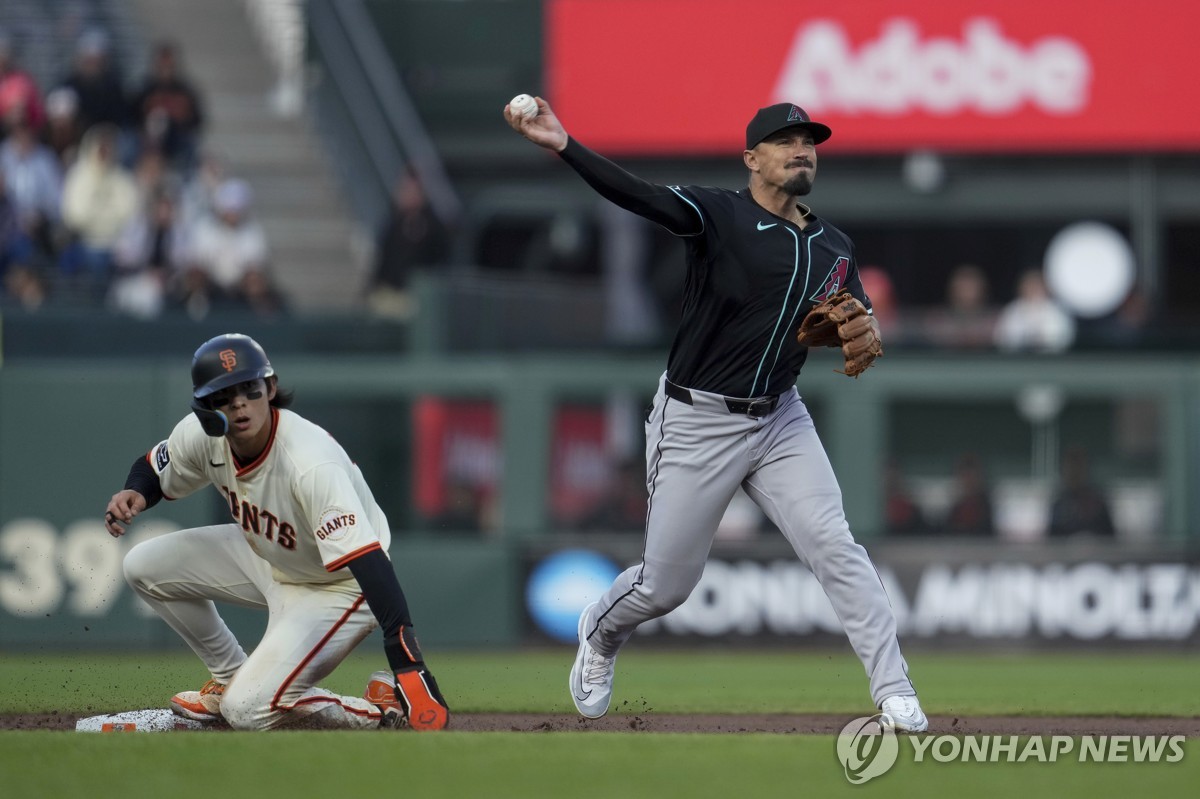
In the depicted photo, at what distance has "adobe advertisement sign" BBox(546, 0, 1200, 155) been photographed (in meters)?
16.1

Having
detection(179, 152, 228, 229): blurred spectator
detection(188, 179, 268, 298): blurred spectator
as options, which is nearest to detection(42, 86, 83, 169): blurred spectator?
detection(179, 152, 228, 229): blurred spectator

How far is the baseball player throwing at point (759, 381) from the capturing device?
22.7 feet

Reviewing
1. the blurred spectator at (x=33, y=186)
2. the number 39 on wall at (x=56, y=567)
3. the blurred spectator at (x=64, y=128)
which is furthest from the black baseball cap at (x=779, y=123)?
the blurred spectator at (x=64, y=128)

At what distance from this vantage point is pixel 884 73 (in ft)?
53.7

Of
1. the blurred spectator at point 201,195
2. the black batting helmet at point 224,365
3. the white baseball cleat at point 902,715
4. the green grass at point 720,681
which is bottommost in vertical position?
the green grass at point 720,681

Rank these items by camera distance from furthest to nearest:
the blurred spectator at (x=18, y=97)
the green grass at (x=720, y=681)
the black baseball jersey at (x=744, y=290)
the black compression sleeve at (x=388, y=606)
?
the blurred spectator at (x=18, y=97) < the green grass at (x=720, y=681) < the black baseball jersey at (x=744, y=290) < the black compression sleeve at (x=388, y=606)

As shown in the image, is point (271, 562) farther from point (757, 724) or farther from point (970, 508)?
point (970, 508)

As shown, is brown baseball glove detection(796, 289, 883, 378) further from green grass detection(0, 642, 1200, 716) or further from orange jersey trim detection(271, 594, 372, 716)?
orange jersey trim detection(271, 594, 372, 716)

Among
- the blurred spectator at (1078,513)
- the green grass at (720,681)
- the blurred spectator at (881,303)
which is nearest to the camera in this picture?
the green grass at (720,681)

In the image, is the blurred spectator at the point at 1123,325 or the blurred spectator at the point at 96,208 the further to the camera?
the blurred spectator at the point at 96,208

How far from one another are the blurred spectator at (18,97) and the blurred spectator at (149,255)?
4.91 ft

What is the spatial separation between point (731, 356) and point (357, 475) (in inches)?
60.4

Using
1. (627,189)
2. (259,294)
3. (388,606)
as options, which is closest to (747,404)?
(627,189)

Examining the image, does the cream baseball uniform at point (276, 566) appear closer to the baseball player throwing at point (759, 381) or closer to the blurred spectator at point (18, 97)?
the baseball player throwing at point (759, 381)
